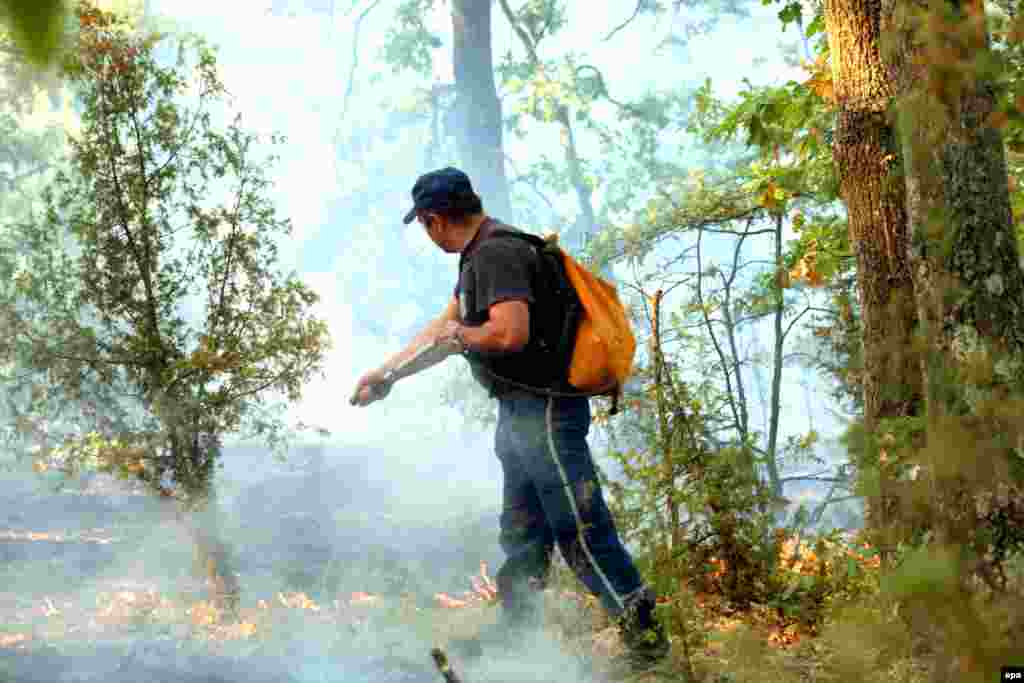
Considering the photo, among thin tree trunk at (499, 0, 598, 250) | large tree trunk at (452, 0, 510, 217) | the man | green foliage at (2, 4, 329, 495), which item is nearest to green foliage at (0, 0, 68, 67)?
the man

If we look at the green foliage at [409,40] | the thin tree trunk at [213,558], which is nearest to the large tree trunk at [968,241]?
the thin tree trunk at [213,558]

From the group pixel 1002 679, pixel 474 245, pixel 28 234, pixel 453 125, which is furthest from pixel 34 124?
pixel 1002 679

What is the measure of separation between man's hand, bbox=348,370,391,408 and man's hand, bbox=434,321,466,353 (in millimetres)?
369

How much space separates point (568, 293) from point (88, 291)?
11.5 feet

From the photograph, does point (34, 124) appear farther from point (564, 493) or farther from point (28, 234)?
point (564, 493)

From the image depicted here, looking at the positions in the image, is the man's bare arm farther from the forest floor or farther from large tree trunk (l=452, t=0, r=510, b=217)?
large tree trunk (l=452, t=0, r=510, b=217)

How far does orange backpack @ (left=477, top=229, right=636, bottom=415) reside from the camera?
3969mm

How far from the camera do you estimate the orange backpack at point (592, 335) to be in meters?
3.97

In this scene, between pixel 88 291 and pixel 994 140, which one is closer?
pixel 994 140

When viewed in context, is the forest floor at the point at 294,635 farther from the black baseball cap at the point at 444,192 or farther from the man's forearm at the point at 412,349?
A: the black baseball cap at the point at 444,192

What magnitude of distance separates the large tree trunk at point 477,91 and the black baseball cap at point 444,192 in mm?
16015

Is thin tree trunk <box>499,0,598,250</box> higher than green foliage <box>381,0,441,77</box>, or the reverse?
green foliage <box>381,0,441,77</box>

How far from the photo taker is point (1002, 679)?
4.88ft

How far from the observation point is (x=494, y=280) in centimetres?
391
